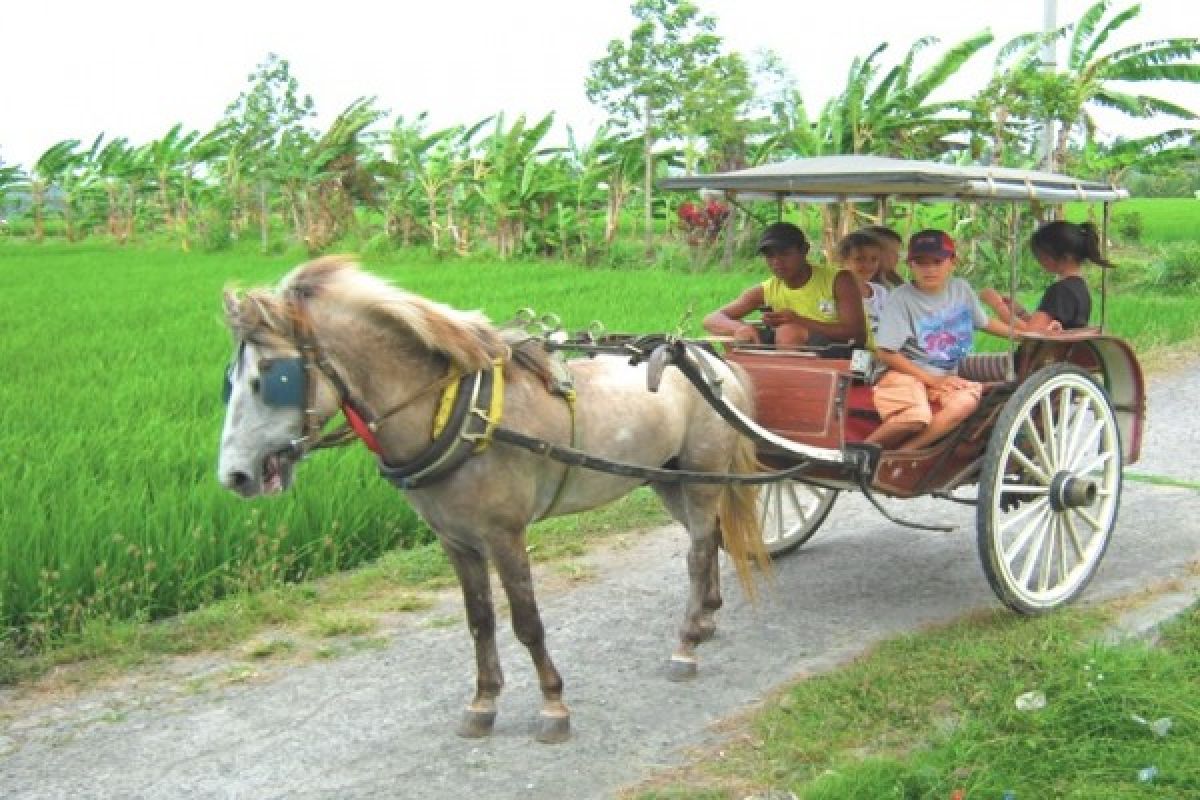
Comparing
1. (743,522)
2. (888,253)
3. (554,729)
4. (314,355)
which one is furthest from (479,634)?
(888,253)

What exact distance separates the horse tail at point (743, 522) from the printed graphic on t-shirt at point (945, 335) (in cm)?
75

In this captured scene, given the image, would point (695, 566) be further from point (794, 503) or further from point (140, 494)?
point (140, 494)

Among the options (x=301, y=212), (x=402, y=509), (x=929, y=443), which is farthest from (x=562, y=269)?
(x=929, y=443)

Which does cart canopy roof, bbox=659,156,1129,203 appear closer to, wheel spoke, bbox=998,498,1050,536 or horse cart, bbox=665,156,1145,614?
horse cart, bbox=665,156,1145,614

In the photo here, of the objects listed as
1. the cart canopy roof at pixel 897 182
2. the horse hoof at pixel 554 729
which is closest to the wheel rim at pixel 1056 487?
the cart canopy roof at pixel 897 182

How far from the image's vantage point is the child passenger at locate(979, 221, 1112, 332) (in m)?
5.14

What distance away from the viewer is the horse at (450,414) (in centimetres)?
332

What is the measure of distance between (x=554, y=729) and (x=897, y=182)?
2228 millimetres

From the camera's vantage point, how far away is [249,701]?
4156mm

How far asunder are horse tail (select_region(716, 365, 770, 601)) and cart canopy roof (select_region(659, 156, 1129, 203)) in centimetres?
76

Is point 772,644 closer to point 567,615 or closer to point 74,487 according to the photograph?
point 567,615

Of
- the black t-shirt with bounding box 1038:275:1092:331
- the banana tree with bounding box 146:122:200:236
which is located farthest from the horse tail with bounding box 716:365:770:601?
the banana tree with bounding box 146:122:200:236

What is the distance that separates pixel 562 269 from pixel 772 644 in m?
15.1

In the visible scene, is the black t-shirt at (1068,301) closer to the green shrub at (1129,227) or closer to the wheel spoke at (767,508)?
the wheel spoke at (767,508)
